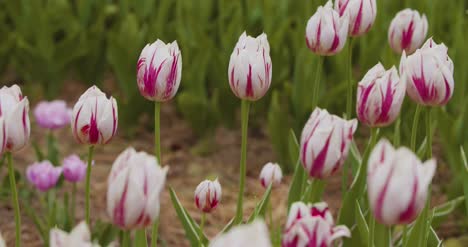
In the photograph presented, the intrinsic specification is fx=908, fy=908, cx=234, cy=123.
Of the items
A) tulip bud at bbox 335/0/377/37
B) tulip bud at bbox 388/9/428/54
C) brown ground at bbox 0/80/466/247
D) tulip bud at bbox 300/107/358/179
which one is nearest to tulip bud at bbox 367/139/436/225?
tulip bud at bbox 300/107/358/179

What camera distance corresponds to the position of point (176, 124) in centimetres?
390

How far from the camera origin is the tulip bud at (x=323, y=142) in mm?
1409

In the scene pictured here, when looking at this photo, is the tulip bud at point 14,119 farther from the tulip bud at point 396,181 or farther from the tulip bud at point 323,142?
the tulip bud at point 396,181

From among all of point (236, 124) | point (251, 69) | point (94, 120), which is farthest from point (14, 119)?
point (236, 124)

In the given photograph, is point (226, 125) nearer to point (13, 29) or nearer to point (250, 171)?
point (250, 171)

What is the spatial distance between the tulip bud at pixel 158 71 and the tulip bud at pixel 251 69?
106 mm

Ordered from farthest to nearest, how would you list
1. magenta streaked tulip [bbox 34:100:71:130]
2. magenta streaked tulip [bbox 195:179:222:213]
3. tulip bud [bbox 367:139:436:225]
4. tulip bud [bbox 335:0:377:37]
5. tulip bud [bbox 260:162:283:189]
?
magenta streaked tulip [bbox 34:100:71:130] → tulip bud [bbox 260:162:283:189] → tulip bud [bbox 335:0:377:37] → magenta streaked tulip [bbox 195:179:222:213] → tulip bud [bbox 367:139:436:225]

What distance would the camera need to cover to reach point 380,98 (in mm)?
1530

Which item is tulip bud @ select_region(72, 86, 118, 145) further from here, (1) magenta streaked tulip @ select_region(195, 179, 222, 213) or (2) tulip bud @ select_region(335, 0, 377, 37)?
(2) tulip bud @ select_region(335, 0, 377, 37)

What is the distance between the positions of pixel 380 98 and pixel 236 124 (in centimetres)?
229

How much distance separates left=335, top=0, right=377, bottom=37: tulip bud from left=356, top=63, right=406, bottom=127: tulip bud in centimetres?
36

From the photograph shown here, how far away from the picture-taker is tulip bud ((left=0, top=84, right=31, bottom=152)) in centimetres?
144

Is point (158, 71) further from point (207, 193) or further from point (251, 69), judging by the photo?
point (207, 193)

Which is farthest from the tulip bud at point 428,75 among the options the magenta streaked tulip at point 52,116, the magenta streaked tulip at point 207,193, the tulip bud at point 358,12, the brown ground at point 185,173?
the magenta streaked tulip at point 52,116
